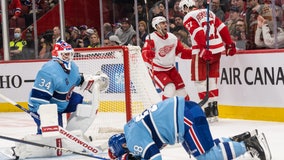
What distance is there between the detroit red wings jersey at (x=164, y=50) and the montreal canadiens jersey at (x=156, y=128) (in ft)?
12.2

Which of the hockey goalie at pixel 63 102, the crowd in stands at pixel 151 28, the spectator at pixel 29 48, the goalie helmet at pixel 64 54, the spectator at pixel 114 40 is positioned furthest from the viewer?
the spectator at pixel 29 48

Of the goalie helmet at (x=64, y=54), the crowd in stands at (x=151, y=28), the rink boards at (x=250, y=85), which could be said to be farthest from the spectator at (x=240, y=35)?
the goalie helmet at (x=64, y=54)

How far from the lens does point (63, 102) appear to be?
6.50 metres

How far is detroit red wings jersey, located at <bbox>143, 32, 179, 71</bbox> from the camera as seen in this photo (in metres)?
8.34

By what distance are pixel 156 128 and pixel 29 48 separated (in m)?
7.55

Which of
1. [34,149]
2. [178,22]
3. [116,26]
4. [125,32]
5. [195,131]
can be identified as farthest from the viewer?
[116,26]

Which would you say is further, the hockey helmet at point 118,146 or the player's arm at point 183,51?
the player's arm at point 183,51

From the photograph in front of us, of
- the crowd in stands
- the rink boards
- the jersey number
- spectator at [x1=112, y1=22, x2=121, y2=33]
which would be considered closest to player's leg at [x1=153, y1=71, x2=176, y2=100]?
the rink boards

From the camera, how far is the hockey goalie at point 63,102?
6.19 metres

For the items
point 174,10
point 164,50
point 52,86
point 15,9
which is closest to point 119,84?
point 52,86

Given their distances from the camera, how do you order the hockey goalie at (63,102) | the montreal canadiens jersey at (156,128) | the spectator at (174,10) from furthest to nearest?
the spectator at (174,10)
the hockey goalie at (63,102)
the montreal canadiens jersey at (156,128)

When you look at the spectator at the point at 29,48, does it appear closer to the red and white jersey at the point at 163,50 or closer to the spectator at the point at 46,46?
the spectator at the point at 46,46

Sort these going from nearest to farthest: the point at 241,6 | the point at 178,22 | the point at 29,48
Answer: the point at 241,6 < the point at 178,22 < the point at 29,48

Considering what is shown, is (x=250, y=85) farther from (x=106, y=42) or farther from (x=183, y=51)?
(x=106, y=42)
